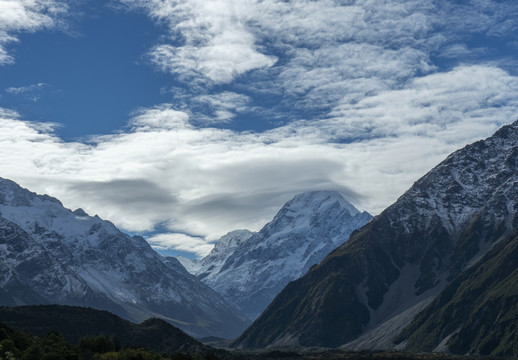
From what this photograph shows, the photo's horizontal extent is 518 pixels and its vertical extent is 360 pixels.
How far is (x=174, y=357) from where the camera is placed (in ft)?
655

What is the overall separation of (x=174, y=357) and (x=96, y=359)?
1440 inches

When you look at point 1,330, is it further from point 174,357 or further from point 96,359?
point 174,357

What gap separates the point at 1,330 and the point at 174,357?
170 feet

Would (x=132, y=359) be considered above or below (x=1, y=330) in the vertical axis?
below

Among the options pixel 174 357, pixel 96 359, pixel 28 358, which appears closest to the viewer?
pixel 28 358

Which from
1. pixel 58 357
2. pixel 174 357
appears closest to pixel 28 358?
pixel 58 357

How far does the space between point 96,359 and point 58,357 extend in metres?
26.0

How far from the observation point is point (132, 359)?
552ft

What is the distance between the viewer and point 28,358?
139 meters

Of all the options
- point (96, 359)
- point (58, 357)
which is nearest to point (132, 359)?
point (96, 359)

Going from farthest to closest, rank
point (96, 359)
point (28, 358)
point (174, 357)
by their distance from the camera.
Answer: point (174, 357), point (96, 359), point (28, 358)

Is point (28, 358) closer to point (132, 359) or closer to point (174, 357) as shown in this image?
point (132, 359)

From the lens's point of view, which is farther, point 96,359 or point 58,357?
point 96,359

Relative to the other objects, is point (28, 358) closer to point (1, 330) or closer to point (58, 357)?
point (58, 357)
